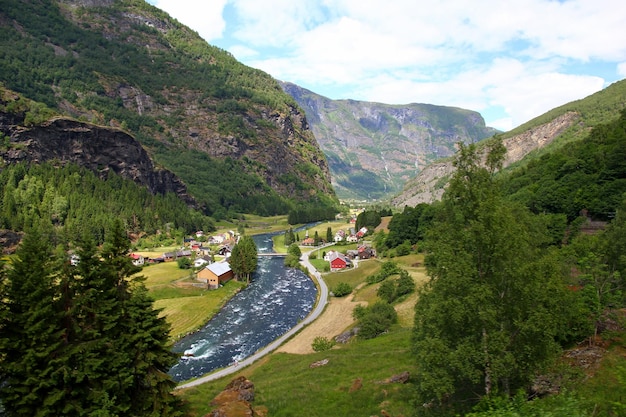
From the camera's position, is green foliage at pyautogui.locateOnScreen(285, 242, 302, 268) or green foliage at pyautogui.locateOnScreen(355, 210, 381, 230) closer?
green foliage at pyautogui.locateOnScreen(285, 242, 302, 268)

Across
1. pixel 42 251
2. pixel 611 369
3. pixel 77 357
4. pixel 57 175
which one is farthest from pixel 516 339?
pixel 57 175

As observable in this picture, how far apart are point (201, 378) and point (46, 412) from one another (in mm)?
24531

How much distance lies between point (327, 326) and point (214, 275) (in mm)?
35066

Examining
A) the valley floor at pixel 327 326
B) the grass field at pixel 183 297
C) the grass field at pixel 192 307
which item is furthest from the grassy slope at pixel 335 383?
the grass field at pixel 183 297

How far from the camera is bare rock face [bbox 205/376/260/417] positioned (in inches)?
937

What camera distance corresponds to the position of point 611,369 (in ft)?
60.9

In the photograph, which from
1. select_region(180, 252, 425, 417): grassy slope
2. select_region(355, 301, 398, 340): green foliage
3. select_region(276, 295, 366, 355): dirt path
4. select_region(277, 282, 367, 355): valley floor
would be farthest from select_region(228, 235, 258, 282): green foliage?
select_region(180, 252, 425, 417): grassy slope

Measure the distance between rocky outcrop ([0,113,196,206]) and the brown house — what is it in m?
99.5

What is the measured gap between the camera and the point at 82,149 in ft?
509

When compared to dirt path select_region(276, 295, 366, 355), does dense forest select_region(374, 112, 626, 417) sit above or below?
above

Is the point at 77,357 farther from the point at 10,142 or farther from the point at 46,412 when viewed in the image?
the point at 10,142

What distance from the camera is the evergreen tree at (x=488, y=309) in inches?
630

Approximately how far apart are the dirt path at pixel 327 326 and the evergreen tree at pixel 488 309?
109 feet

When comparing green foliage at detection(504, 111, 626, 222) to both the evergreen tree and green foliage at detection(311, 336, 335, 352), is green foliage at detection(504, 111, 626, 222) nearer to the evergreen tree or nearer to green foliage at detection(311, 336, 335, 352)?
green foliage at detection(311, 336, 335, 352)
